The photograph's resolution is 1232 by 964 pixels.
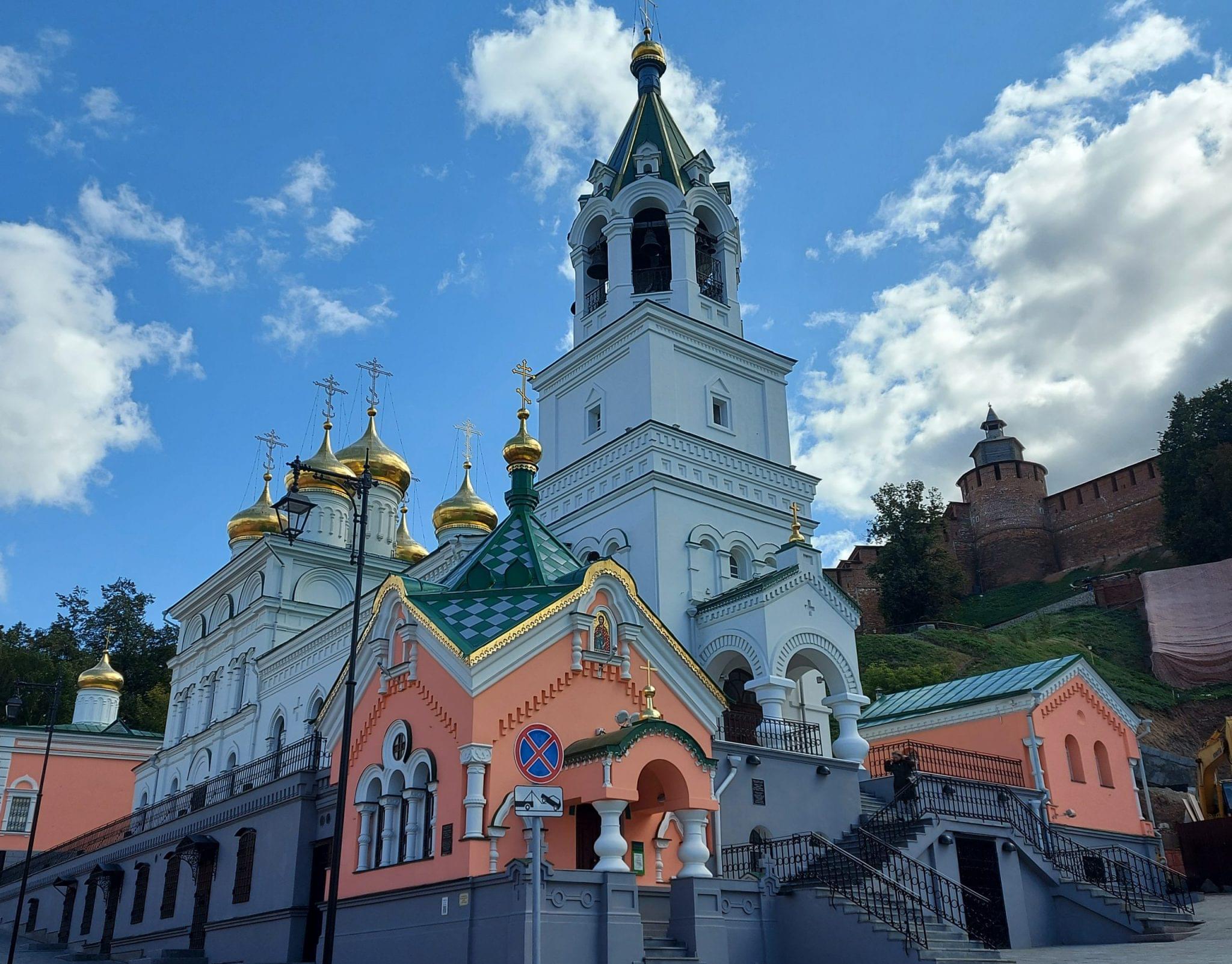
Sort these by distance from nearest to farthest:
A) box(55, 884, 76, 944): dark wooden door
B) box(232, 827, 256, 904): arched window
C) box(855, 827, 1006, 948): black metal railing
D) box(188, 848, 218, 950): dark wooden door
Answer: box(855, 827, 1006, 948): black metal railing
box(232, 827, 256, 904): arched window
box(188, 848, 218, 950): dark wooden door
box(55, 884, 76, 944): dark wooden door

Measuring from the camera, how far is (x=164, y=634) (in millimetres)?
51938

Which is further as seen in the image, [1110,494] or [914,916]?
[1110,494]

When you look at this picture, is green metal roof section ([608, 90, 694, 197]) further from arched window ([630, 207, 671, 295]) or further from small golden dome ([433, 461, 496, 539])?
small golden dome ([433, 461, 496, 539])

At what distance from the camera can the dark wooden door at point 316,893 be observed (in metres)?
14.5

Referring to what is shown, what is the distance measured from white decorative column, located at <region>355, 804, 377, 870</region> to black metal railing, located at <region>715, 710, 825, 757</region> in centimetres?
504

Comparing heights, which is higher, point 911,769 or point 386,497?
point 386,497

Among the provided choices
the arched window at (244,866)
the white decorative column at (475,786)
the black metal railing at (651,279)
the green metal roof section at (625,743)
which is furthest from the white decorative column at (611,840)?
the black metal railing at (651,279)

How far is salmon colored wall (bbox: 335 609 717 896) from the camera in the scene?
11828 millimetres

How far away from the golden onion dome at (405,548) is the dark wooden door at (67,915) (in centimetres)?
1228

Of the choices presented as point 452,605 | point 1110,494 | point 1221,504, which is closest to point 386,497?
point 452,605

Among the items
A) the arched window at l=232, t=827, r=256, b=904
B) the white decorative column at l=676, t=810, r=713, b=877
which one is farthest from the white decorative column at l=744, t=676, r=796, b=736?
the arched window at l=232, t=827, r=256, b=904

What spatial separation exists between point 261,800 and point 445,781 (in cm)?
549

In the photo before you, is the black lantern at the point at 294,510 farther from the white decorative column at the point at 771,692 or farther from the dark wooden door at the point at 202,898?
the white decorative column at the point at 771,692

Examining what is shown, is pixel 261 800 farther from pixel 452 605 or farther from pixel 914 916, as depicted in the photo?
pixel 914 916
